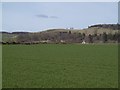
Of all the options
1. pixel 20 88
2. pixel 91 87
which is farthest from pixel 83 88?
pixel 20 88

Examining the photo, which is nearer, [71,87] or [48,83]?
[71,87]

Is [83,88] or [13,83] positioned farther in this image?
[13,83]

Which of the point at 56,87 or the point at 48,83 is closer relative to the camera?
the point at 56,87

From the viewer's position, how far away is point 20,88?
15.8 m

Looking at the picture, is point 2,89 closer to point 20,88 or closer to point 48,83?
→ point 20,88

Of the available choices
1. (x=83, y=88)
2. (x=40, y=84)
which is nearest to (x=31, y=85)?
(x=40, y=84)

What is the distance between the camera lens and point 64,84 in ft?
57.6

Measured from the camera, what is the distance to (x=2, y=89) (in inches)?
617

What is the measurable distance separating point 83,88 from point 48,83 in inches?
98.0

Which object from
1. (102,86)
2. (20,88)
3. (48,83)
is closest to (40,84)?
(48,83)

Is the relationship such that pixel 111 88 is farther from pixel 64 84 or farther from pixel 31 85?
pixel 31 85

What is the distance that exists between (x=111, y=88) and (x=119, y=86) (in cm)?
78

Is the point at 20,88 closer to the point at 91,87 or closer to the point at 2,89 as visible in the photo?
the point at 2,89

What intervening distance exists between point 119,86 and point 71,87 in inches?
105
